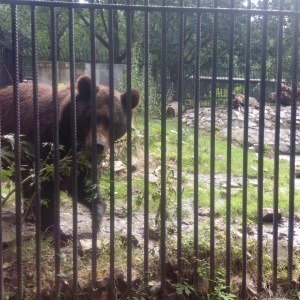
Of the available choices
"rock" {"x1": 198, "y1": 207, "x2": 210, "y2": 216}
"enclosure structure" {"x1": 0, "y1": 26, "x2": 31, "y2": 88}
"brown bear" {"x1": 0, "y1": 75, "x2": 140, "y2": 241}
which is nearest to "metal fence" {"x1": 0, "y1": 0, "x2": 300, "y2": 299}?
"brown bear" {"x1": 0, "y1": 75, "x2": 140, "y2": 241}

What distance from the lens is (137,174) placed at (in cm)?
834

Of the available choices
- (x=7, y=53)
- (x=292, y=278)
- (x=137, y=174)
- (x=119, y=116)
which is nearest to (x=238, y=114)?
(x=7, y=53)

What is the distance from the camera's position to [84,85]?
527 centimetres

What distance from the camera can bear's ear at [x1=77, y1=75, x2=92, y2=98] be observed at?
5137 millimetres

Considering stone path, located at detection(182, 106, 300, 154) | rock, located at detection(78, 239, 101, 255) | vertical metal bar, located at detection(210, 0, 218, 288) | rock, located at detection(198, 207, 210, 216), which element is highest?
vertical metal bar, located at detection(210, 0, 218, 288)

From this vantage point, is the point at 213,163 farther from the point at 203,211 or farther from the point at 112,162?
the point at 203,211

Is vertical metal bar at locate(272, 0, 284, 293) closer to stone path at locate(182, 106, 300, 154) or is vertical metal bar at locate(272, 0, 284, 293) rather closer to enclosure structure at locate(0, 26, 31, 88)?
enclosure structure at locate(0, 26, 31, 88)

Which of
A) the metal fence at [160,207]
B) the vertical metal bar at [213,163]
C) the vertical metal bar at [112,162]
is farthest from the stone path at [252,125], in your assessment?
the vertical metal bar at [112,162]

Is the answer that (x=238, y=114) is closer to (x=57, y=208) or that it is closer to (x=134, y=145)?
(x=134, y=145)

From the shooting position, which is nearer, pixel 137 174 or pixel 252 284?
pixel 252 284

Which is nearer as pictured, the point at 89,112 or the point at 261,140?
the point at 261,140

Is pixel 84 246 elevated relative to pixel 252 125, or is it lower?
elevated

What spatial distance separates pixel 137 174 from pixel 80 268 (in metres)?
4.12

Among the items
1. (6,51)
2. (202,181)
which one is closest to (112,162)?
(202,181)
